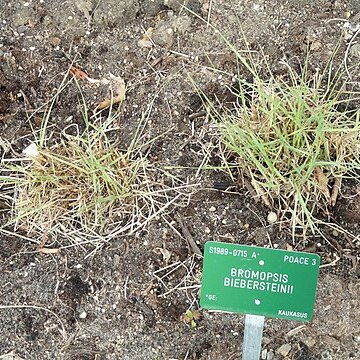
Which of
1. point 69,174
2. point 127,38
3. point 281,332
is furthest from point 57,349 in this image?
point 127,38

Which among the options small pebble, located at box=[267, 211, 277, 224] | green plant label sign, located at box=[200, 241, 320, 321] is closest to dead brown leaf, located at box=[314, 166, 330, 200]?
small pebble, located at box=[267, 211, 277, 224]

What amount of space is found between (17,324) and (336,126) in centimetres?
100

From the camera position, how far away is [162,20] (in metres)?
1.88

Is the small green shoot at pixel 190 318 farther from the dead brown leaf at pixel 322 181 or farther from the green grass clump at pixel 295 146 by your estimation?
the dead brown leaf at pixel 322 181

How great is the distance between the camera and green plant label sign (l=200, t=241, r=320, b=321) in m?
1.40

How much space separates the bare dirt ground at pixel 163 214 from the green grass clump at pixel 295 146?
63mm

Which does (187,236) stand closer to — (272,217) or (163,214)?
(163,214)

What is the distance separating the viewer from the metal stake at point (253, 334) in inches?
56.9

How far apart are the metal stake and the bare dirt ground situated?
185mm

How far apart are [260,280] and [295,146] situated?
41 cm

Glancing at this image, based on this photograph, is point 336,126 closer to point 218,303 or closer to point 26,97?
point 218,303

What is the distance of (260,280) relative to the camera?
1.41m

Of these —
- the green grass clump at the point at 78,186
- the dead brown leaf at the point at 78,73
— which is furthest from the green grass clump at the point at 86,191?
the dead brown leaf at the point at 78,73

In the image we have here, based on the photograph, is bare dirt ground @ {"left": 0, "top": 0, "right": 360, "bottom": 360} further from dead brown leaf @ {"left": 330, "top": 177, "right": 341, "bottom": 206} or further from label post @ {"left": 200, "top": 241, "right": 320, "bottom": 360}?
label post @ {"left": 200, "top": 241, "right": 320, "bottom": 360}
